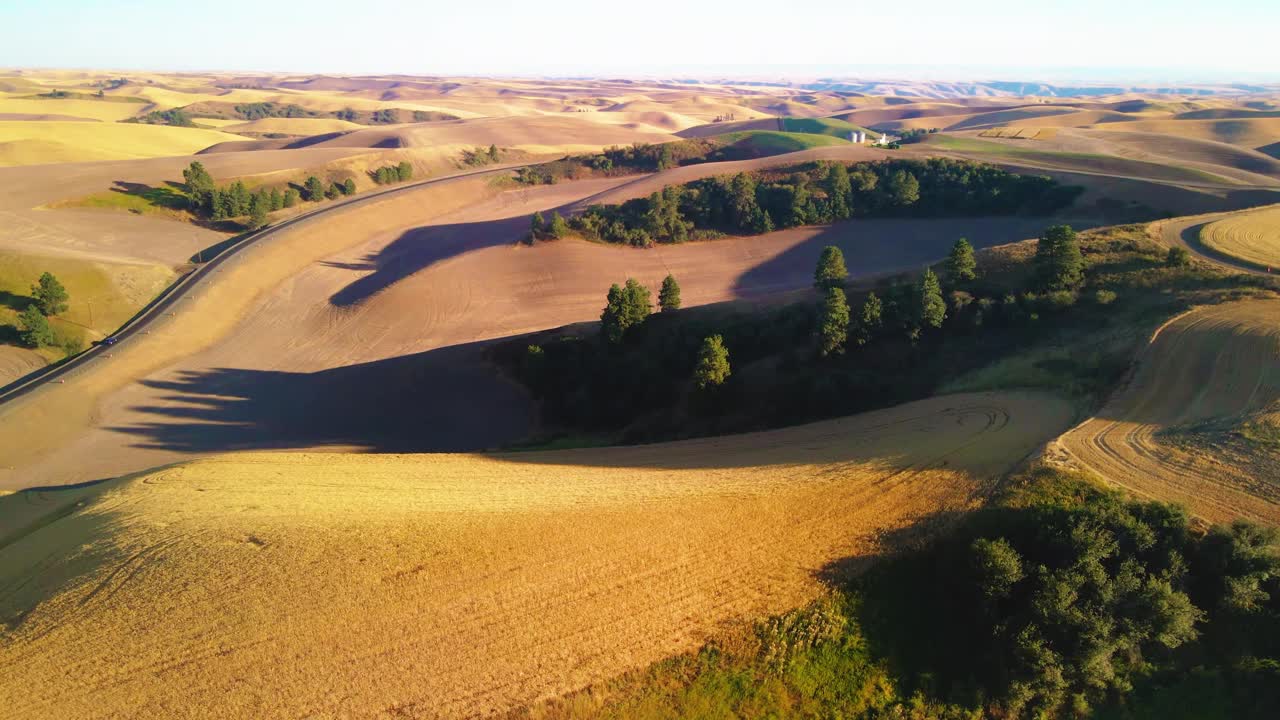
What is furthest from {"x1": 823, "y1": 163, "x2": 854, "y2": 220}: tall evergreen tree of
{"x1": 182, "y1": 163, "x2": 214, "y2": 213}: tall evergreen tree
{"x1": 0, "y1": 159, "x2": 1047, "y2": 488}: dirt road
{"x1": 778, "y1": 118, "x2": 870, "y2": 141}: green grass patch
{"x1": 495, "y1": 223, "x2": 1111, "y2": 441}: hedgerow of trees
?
{"x1": 778, "y1": 118, "x2": 870, "y2": 141}: green grass patch

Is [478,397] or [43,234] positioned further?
[43,234]

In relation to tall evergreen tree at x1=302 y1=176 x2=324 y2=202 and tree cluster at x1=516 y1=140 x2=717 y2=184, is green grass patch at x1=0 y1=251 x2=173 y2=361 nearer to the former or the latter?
tall evergreen tree at x1=302 y1=176 x2=324 y2=202

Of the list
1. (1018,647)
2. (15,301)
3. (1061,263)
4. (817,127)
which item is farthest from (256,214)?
(817,127)

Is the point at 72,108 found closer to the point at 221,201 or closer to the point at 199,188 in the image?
the point at 199,188

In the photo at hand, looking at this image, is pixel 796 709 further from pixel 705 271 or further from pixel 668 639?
pixel 705 271

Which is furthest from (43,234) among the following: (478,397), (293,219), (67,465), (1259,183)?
(1259,183)

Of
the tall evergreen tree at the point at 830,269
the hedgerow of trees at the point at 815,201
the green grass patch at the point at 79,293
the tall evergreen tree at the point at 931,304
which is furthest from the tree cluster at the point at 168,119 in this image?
the tall evergreen tree at the point at 931,304
